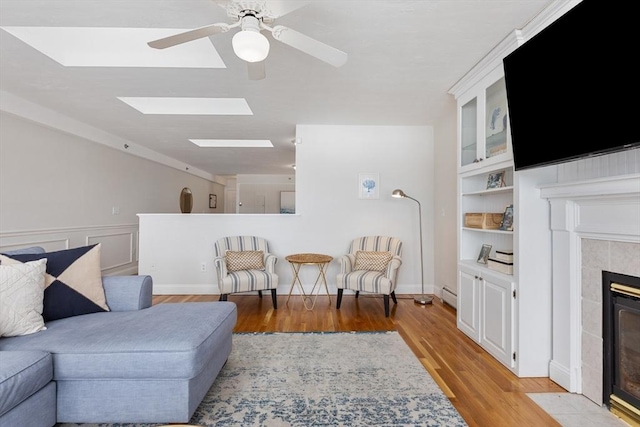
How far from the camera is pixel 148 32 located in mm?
2332

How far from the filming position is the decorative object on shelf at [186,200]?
760 cm

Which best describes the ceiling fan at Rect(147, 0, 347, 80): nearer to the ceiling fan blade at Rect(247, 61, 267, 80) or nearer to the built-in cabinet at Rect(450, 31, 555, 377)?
the ceiling fan blade at Rect(247, 61, 267, 80)

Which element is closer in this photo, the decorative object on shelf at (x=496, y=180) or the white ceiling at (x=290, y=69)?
the white ceiling at (x=290, y=69)

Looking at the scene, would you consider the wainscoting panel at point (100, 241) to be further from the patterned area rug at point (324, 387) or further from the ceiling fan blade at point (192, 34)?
the ceiling fan blade at point (192, 34)

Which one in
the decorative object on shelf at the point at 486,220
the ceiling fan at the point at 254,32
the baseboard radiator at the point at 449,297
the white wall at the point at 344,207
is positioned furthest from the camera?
the white wall at the point at 344,207

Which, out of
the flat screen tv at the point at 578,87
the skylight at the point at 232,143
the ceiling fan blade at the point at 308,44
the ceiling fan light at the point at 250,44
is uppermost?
the skylight at the point at 232,143

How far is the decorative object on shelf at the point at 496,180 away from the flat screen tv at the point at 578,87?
2.18 feet

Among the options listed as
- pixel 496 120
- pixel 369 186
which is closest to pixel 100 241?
pixel 369 186

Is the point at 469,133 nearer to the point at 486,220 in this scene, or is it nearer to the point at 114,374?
the point at 486,220

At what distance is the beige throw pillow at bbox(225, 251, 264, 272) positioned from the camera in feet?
12.5

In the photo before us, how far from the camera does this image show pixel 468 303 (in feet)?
9.32

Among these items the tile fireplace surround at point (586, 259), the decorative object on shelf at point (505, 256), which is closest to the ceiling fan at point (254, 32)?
the tile fireplace surround at point (586, 259)

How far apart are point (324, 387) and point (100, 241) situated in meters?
4.55

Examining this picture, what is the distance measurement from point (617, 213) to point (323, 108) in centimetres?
288
